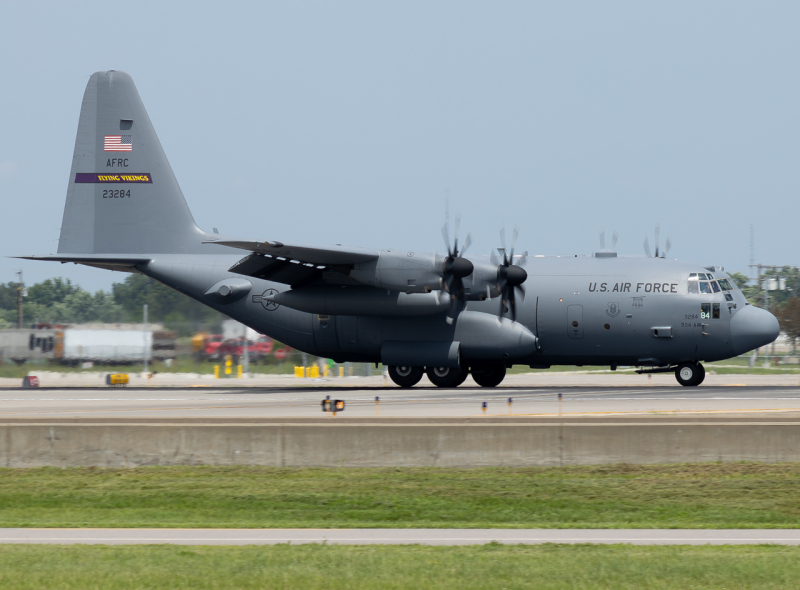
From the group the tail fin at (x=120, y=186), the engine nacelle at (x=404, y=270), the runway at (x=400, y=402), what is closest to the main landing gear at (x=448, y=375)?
the runway at (x=400, y=402)

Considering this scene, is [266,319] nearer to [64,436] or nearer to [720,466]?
[64,436]

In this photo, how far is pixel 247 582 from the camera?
910 cm

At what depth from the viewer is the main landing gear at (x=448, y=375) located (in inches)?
1398

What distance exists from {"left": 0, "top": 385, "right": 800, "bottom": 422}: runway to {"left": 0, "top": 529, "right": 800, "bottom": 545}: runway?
6.51 metres

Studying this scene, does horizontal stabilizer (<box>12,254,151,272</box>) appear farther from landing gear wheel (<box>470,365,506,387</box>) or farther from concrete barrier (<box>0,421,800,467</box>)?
concrete barrier (<box>0,421,800,467</box>)

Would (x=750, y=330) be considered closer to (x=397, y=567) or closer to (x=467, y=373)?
(x=467, y=373)

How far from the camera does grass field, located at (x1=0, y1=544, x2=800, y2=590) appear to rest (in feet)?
29.6

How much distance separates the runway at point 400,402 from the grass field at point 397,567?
26.9ft

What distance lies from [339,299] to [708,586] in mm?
25674

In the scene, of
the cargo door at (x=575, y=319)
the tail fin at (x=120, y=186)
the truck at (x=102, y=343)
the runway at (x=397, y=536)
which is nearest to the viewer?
the runway at (x=397, y=536)

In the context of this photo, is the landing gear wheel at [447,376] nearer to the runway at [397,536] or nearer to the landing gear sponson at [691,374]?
the landing gear sponson at [691,374]

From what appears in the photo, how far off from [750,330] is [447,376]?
35.2 feet

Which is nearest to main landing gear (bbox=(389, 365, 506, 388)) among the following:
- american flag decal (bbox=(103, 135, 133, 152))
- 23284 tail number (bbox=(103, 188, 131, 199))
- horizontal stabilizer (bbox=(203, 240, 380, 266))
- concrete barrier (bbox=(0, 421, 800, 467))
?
horizontal stabilizer (bbox=(203, 240, 380, 266))

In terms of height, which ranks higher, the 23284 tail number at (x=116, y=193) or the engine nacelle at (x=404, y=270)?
the 23284 tail number at (x=116, y=193)
